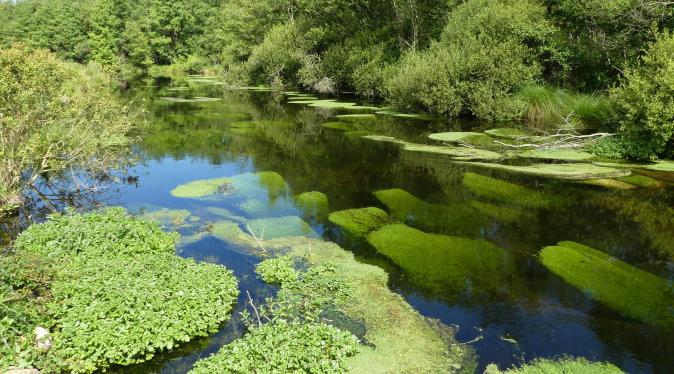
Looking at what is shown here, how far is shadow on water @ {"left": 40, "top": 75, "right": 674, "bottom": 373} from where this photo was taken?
785 centimetres

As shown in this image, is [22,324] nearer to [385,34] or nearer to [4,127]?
[4,127]

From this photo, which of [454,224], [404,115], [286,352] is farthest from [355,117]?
[286,352]

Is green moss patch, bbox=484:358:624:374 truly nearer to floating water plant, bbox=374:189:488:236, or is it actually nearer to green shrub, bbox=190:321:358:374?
green shrub, bbox=190:321:358:374

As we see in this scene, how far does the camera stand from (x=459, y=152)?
19.6 m

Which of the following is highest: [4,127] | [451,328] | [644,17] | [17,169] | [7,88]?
[644,17]

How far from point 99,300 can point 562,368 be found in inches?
270

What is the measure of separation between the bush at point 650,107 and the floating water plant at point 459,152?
4.87 meters

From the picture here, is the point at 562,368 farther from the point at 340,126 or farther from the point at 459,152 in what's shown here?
the point at 340,126

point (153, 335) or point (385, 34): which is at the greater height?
point (385, 34)

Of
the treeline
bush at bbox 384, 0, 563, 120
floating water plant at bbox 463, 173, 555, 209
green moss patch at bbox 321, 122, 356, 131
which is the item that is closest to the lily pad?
green moss patch at bbox 321, 122, 356, 131

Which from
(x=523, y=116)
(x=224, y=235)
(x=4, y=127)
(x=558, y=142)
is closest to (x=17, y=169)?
(x=4, y=127)

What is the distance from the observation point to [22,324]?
267 inches

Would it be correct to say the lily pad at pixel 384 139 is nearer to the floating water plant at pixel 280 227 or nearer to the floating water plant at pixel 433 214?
the floating water plant at pixel 433 214

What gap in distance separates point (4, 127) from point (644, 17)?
25.1 metres
